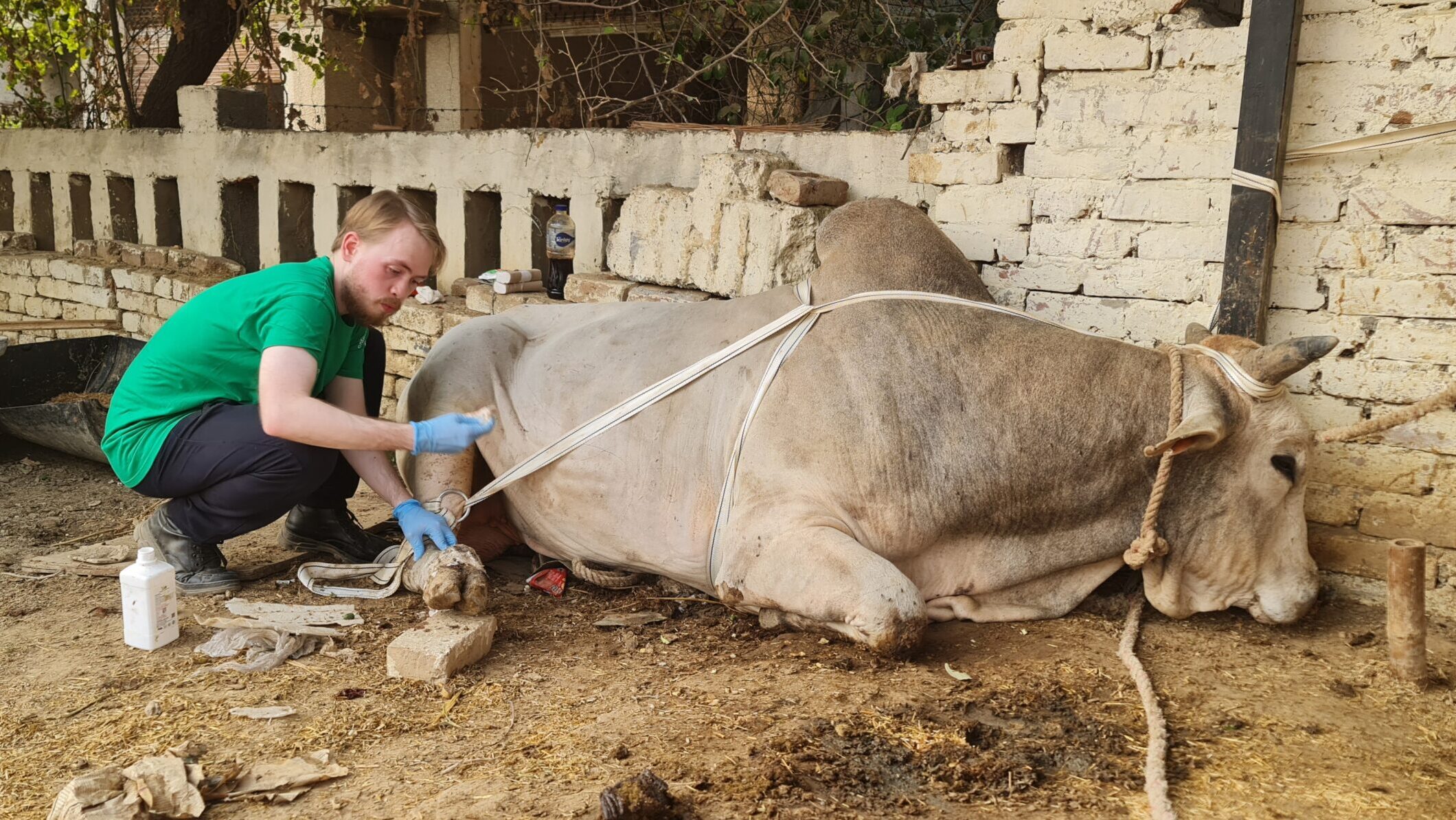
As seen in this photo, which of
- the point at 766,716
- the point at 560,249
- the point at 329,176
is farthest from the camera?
the point at 329,176

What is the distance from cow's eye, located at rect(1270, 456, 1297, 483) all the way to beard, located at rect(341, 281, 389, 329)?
2902 millimetres

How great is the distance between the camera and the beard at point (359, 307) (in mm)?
3871

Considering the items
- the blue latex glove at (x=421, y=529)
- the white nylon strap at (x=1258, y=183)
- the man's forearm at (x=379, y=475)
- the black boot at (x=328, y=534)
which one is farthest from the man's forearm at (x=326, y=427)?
the white nylon strap at (x=1258, y=183)

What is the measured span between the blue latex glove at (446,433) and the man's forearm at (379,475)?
17.7 inches

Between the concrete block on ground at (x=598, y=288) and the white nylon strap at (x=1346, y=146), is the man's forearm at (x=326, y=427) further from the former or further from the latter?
the white nylon strap at (x=1346, y=146)

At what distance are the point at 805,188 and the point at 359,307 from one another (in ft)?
6.10

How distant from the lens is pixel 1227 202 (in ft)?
13.0

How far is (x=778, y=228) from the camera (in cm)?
479

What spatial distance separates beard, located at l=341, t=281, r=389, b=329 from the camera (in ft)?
12.7

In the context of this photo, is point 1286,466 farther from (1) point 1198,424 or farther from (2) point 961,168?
(2) point 961,168

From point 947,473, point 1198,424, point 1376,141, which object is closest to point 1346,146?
point 1376,141

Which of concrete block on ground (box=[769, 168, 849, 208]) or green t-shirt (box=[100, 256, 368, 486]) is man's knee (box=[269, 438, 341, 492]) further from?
concrete block on ground (box=[769, 168, 849, 208])

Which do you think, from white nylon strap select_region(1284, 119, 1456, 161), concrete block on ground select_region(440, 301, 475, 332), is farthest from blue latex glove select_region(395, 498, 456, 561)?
white nylon strap select_region(1284, 119, 1456, 161)

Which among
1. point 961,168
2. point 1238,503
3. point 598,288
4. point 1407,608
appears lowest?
point 1407,608
